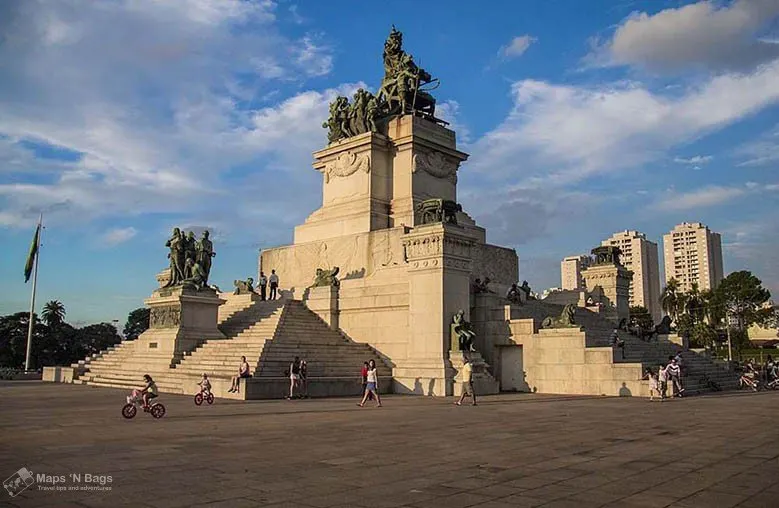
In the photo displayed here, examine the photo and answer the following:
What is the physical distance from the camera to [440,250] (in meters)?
28.1

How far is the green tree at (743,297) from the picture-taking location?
7519cm

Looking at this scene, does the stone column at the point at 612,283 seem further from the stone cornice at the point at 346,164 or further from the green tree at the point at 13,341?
the green tree at the point at 13,341

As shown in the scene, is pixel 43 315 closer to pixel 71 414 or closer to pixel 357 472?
pixel 71 414

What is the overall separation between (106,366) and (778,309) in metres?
102

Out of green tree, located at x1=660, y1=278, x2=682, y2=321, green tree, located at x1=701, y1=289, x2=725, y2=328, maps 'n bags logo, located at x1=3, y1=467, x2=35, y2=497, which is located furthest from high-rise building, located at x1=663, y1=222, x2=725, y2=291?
maps 'n bags logo, located at x1=3, y1=467, x2=35, y2=497

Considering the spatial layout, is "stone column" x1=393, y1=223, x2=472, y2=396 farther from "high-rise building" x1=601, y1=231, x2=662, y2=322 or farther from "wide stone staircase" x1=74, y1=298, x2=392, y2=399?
"high-rise building" x1=601, y1=231, x2=662, y2=322

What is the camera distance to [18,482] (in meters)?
9.35

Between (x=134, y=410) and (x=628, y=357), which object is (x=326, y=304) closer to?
(x=628, y=357)

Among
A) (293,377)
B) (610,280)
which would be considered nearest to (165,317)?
(293,377)

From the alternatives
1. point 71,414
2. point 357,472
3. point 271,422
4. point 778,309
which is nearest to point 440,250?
point 271,422

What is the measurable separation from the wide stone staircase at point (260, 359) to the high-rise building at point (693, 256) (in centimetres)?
12792

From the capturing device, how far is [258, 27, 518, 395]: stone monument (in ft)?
92.8

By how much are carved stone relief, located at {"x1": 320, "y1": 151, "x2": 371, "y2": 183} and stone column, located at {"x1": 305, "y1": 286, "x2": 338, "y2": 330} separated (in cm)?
984

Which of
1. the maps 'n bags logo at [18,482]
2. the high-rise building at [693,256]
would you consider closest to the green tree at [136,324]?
the maps 'n bags logo at [18,482]
